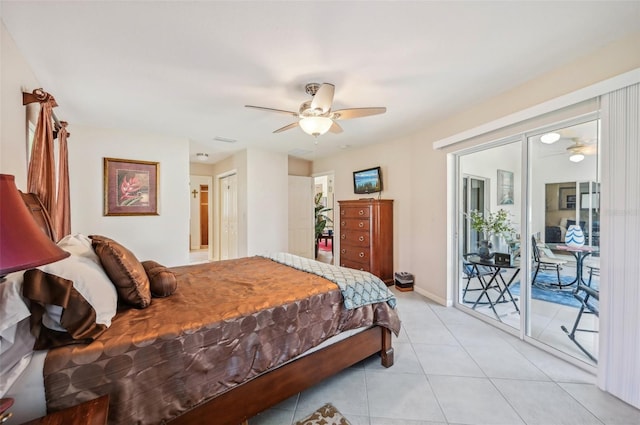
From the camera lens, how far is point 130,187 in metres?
3.80

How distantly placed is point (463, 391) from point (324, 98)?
2.35 m

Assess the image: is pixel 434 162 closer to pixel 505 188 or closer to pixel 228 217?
pixel 505 188

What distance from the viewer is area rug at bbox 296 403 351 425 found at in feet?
5.22

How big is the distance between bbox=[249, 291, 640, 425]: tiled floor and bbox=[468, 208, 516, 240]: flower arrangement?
43.1 inches

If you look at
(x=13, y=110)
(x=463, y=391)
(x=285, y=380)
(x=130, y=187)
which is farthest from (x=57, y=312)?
(x=130, y=187)

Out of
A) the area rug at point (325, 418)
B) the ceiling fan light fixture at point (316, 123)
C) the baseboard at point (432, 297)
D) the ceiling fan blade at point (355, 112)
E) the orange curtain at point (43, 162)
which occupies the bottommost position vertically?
the area rug at point (325, 418)

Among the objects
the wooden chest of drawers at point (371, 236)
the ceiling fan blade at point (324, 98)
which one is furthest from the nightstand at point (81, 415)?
the wooden chest of drawers at point (371, 236)

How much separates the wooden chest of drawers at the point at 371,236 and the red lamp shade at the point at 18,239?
3669 millimetres

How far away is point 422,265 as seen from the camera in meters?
3.86

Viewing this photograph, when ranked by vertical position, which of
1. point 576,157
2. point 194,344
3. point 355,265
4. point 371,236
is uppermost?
point 576,157

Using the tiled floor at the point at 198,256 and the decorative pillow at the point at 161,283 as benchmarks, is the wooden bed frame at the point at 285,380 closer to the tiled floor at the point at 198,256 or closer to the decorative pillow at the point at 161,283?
the decorative pillow at the point at 161,283

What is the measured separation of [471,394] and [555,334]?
51.3 inches

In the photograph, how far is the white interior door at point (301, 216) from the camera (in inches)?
230

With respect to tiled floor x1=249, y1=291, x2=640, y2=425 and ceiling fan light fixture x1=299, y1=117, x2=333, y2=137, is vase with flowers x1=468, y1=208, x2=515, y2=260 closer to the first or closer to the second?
tiled floor x1=249, y1=291, x2=640, y2=425
